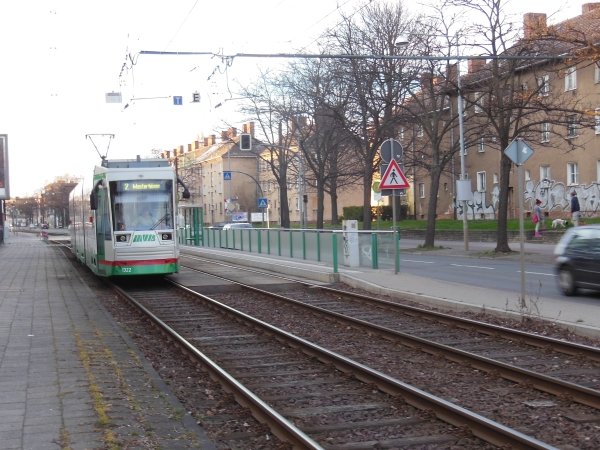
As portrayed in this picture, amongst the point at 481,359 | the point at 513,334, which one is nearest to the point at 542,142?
the point at 513,334

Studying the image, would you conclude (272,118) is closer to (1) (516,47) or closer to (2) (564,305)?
(1) (516,47)

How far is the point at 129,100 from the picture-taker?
26.1 meters

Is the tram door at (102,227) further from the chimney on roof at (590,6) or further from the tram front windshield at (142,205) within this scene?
the chimney on roof at (590,6)

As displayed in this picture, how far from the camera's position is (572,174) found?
48281 millimetres

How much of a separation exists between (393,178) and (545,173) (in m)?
33.6

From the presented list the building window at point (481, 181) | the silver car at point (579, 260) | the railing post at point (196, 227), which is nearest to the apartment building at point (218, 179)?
the building window at point (481, 181)

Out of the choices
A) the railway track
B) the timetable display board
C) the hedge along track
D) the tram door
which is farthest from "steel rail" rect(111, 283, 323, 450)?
the timetable display board

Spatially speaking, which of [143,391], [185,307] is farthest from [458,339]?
[185,307]

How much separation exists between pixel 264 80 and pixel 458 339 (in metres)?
37.0

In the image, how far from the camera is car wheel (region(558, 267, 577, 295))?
16906mm

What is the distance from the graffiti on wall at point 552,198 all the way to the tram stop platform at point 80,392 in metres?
37.0

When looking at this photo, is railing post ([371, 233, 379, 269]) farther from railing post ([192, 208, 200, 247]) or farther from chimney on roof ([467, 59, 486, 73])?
railing post ([192, 208, 200, 247])

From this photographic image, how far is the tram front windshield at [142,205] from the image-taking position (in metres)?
20.2

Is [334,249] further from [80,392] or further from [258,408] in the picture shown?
[258,408]
